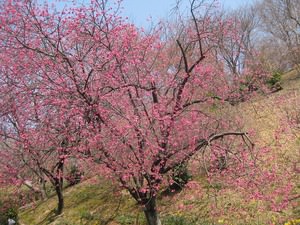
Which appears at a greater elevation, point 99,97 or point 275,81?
point 99,97

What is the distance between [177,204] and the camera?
844cm

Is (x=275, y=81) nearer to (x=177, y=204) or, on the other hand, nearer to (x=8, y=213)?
(x=177, y=204)

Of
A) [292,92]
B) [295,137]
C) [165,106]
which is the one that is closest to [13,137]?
[165,106]

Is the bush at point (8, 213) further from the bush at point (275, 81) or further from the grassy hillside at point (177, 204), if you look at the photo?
the bush at point (275, 81)

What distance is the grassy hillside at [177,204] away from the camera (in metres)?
7.00

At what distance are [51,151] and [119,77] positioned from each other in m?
1.99

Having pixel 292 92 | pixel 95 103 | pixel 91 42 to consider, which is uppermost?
pixel 91 42

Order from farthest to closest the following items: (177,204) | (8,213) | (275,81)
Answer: (275,81)
(8,213)
(177,204)

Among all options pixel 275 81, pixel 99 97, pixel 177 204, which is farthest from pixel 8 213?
pixel 275 81

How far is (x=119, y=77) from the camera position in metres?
5.94

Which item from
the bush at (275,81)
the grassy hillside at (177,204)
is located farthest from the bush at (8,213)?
the bush at (275,81)

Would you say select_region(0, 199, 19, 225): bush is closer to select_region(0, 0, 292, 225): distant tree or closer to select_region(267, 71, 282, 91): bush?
select_region(0, 0, 292, 225): distant tree

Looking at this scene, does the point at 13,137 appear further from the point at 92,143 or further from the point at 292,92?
the point at 292,92

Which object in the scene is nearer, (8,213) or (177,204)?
(177,204)
